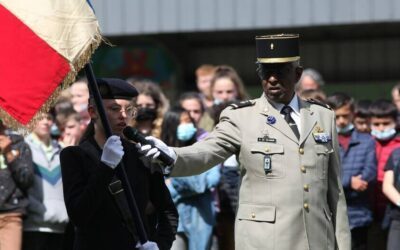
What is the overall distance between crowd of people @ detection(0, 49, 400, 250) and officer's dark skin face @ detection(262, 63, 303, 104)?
10.6 ft

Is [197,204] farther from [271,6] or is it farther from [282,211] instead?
[271,6]

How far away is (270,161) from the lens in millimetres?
6516

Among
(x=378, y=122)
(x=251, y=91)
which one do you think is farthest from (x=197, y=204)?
(x=251, y=91)

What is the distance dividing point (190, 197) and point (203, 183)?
193mm

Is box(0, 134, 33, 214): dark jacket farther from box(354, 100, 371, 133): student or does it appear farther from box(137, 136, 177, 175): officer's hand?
box(137, 136, 177, 175): officer's hand

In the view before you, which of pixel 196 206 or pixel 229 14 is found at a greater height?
pixel 229 14

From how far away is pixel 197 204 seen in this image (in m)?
10.0

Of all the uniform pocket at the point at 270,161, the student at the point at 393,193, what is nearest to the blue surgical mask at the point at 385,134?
the student at the point at 393,193

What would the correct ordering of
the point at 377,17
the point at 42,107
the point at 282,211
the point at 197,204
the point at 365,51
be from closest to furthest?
the point at 42,107 → the point at 282,211 → the point at 197,204 → the point at 377,17 → the point at 365,51

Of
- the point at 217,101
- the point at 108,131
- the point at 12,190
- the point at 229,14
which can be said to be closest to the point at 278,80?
the point at 108,131

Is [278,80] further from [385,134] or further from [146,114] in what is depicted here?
[385,134]

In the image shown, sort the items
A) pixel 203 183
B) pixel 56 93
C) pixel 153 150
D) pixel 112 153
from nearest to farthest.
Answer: pixel 153 150
pixel 112 153
pixel 56 93
pixel 203 183

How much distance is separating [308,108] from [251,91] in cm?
1167

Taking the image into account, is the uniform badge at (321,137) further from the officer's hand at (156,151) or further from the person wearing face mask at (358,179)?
the person wearing face mask at (358,179)
